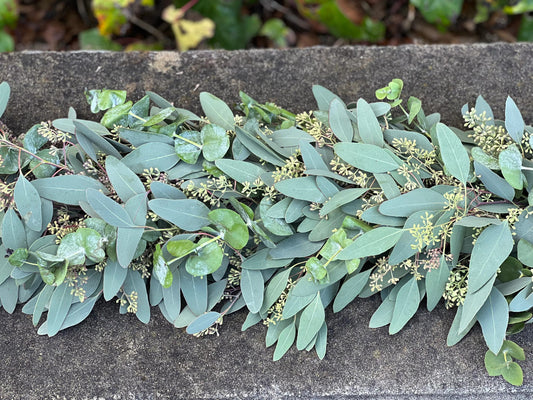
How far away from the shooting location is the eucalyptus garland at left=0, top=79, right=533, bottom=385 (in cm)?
105

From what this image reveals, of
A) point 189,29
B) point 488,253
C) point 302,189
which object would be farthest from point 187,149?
point 189,29

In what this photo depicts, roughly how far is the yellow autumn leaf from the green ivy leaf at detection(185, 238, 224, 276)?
Answer: 1.39 meters

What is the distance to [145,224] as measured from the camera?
1.10 metres

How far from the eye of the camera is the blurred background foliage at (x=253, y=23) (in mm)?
2178

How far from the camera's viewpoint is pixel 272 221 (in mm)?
1105

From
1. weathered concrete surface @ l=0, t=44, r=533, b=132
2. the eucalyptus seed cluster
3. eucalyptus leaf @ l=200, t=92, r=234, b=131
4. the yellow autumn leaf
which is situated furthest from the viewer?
the yellow autumn leaf

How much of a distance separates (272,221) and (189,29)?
1388 millimetres

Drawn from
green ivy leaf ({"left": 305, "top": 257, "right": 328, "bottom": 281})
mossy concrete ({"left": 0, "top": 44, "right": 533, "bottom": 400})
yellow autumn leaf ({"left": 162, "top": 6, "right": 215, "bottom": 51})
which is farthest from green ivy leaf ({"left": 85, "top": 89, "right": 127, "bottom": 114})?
yellow autumn leaf ({"left": 162, "top": 6, "right": 215, "bottom": 51})

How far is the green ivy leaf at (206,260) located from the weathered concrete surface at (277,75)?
57 cm

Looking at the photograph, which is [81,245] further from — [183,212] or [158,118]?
[158,118]

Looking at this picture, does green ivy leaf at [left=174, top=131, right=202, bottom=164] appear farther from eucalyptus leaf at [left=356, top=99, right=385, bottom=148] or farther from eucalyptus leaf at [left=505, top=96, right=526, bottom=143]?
eucalyptus leaf at [left=505, top=96, right=526, bottom=143]

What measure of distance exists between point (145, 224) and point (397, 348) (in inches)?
26.7

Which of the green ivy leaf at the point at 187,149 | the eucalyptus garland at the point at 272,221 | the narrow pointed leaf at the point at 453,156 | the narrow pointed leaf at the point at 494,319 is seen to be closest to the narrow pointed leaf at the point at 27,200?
the eucalyptus garland at the point at 272,221

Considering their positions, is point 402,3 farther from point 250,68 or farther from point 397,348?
point 397,348
